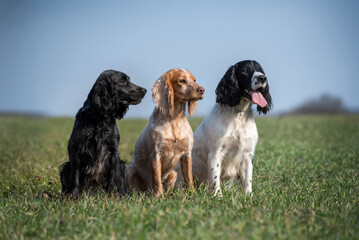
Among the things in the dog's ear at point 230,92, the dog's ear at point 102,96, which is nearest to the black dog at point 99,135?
the dog's ear at point 102,96

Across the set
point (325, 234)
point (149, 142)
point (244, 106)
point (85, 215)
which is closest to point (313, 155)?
point (244, 106)

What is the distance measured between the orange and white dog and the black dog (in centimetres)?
33

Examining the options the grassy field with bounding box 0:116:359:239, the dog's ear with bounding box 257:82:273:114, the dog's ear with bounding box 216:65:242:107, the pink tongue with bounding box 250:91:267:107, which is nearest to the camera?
the grassy field with bounding box 0:116:359:239

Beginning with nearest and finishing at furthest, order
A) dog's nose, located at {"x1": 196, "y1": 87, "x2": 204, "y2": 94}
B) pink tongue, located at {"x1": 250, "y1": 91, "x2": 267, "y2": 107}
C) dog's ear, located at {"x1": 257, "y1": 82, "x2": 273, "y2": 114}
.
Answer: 1. dog's nose, located at {"x1": 196, "y1": 87, "x2": 204, "y2": 94}
2. pink tongue, located at {"x1": 250, "y1": 91, "x2": 267, "y2": 107}
3. dog's ear, located at {"x1": 257, "y1": 82, "x2": 273, "y2": 114}

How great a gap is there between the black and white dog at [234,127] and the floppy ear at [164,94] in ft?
2.33

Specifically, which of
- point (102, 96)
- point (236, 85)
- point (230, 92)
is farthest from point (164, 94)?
point (236, 85)

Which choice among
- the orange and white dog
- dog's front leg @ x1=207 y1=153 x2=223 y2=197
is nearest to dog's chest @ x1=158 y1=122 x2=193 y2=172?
the orange and white dog

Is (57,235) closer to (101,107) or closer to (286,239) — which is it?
(101,107)

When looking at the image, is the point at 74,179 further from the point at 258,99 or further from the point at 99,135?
the point at 258,99

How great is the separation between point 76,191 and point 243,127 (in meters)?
2.30

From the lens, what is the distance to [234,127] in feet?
16.6

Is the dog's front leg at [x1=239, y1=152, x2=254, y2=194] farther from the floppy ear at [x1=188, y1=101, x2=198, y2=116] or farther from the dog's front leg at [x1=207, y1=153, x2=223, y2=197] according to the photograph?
the floppy ear at [x1=188, y1=101, x2=198, y2=116]

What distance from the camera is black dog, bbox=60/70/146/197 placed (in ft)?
15.0

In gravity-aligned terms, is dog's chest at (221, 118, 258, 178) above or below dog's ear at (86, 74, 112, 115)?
below
